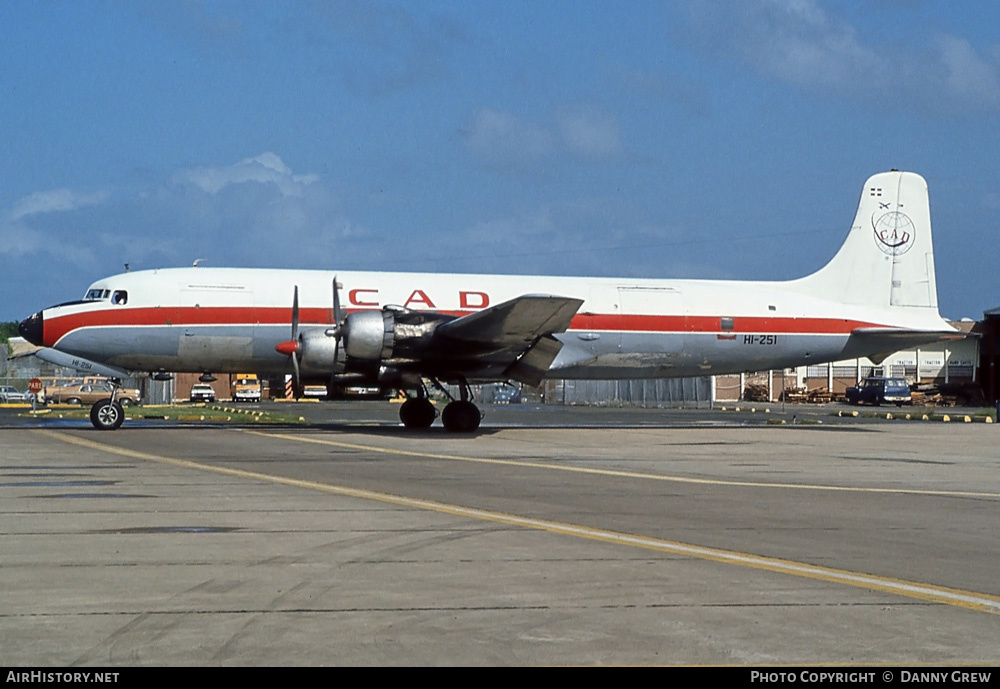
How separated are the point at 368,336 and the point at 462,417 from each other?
355 cm

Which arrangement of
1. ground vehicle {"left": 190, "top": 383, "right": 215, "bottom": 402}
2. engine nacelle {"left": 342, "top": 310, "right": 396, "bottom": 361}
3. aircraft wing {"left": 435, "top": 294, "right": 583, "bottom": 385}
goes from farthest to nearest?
1. ground vehicle {"left": 190, "top": 383, "right": 215, "bottom": 402}
2. engine nacelle {"left": 342, "top": 310, "right": 396, "bottom": 361}
3. aircraft wing {"left": 435, "top": 294, "right": 583, "bottom": 385}

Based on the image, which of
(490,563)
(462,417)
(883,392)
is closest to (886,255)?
(462,417)

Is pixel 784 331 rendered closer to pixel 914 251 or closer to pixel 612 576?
pixel 914 251

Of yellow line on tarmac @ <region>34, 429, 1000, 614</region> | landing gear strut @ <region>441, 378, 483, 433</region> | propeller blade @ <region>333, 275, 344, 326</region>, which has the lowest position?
yellow line on tarmac @ <region>34, 429, 1000, 614</region>

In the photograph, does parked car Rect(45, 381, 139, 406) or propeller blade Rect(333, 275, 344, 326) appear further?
parked car Rect(45, 381, 139, 406)

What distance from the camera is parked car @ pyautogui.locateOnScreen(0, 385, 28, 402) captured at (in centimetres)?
6706

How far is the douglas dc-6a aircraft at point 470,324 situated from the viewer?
26.7 meters

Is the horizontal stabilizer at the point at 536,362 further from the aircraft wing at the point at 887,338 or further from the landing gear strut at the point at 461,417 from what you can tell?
the aircraft wing at the point at 887,338

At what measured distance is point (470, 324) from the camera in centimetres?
2569

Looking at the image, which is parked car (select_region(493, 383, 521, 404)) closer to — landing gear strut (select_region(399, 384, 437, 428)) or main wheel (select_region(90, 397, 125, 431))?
landing gear strut (select_region(399, 384, 437, 428))

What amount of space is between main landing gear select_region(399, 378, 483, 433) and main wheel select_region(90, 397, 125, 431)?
7388 mm

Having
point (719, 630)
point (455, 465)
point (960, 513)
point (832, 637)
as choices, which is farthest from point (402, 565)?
point (455, 465)

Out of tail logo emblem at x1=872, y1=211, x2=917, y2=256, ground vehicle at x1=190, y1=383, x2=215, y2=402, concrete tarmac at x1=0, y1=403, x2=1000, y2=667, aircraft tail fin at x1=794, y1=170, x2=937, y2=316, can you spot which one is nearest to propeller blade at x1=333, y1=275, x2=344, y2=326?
concrete tarmac at x1=0, y1=403, x2=1000, y2=667

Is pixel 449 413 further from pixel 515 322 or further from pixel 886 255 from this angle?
pixel 886 255
